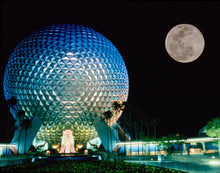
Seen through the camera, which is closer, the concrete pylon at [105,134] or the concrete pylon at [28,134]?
the concrete pylon at [28,134]

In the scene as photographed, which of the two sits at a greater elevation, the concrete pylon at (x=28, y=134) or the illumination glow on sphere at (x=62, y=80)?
the illumination glow on sphere at (x=62, y=80)

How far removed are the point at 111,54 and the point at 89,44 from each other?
4378mm

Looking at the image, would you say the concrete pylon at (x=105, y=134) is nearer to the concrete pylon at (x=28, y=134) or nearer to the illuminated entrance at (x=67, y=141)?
the illuminated entrance at (x=67, y=141)

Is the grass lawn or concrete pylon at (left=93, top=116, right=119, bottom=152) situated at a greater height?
concrete pylon at (left=93, top=116, right=119, bottom=152)

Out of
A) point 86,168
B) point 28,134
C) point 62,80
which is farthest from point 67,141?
point 86,168

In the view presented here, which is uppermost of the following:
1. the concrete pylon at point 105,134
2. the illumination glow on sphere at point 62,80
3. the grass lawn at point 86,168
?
the illumination glow on sphere at point 62,80

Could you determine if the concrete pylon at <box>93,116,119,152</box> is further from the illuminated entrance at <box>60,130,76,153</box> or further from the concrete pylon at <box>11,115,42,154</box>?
the concrete pylon at <box>11,115,42,154</box>

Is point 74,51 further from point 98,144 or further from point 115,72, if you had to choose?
point 98,144

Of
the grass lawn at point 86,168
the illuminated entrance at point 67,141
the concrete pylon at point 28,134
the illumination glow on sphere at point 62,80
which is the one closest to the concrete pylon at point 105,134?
the illumination glow on sphere at point 62,80

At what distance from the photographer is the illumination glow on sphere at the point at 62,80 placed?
34.8m

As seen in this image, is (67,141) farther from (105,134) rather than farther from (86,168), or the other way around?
(86,168)

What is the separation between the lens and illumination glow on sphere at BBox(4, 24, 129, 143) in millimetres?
34750

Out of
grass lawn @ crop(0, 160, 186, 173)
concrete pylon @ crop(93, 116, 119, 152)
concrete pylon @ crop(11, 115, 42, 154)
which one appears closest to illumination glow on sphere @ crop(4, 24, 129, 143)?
concrete pylon @ crop(11, 115, 42, 154)

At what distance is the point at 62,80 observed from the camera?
34625mm
